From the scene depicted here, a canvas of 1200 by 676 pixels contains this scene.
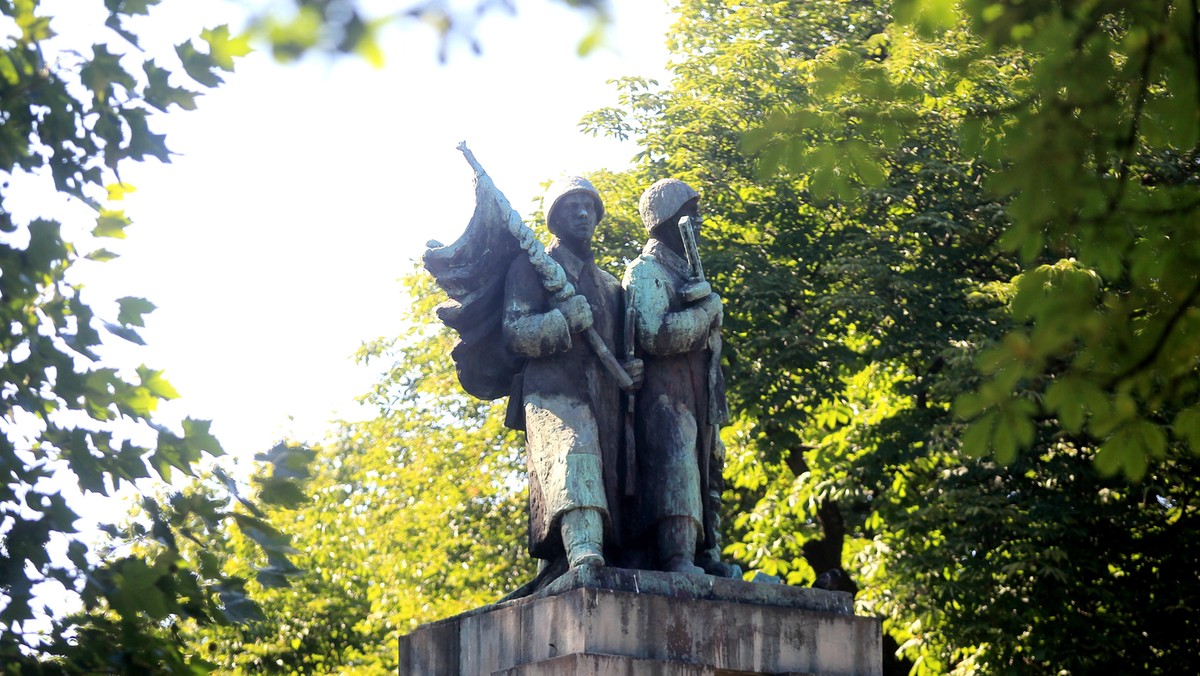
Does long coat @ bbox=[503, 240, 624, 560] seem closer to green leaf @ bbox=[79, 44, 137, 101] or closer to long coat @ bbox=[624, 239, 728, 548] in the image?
long coat @ bbox=[624, 239, 728, 548]

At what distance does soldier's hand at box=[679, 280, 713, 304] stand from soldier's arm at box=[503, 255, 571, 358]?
0.72m

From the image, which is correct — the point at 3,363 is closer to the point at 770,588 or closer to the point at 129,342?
the point at 129,342

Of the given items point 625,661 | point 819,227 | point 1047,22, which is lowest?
point 625,661

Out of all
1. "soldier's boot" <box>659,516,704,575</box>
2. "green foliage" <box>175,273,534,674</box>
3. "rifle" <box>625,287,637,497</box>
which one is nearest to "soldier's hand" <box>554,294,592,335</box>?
"rifle" <box>625,287,637,497</box>

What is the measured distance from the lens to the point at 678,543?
8.36 meters

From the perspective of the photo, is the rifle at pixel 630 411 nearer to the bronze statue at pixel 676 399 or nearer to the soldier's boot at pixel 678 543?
the bronze statue at pixel 676 399

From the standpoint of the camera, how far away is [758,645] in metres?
7.91

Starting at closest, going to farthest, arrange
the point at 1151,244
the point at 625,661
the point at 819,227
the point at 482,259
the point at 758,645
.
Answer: the point at 1151,244 < the point at 625,661 < the point at 758,645 < the point at 482,259 < the point at 819,227

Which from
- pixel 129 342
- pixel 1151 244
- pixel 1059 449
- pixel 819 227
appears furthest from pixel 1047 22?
pixel 819 227

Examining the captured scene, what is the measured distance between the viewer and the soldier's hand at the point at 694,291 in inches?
349

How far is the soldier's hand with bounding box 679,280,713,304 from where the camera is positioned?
349 inches

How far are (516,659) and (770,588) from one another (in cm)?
121

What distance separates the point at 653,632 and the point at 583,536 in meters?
0.67

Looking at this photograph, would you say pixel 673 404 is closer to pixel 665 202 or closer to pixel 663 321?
pixel 663 321
